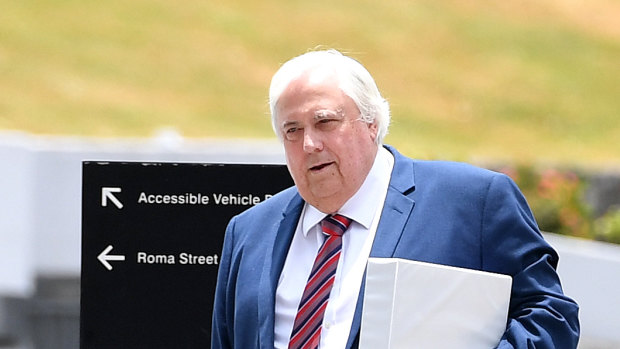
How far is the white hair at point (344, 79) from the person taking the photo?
313cm

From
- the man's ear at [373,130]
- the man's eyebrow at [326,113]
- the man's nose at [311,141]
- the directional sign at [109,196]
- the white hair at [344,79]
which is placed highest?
the white hair at [344,79]

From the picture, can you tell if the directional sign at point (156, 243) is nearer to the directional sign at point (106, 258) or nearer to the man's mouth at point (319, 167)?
the directional sign at point (106, 258)

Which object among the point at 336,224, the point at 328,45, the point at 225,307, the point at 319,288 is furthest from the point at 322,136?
the point at 328,45

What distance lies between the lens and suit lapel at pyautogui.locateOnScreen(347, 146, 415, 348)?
3089mm

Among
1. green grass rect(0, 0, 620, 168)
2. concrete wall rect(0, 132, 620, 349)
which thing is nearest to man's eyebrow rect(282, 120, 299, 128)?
concrete wall rect(0, 132, 620, 349)

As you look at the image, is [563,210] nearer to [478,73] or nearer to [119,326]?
[119,326]

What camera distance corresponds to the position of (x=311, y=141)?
308 centimetres

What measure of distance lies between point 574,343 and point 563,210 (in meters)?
10.2

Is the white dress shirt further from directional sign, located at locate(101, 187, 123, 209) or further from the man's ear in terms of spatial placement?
directional sign, located at locate(101, 187, 123, 209)

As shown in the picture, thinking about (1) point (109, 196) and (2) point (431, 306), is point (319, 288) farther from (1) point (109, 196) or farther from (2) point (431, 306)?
(1) point (109, 196)

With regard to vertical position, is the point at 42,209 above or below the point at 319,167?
below

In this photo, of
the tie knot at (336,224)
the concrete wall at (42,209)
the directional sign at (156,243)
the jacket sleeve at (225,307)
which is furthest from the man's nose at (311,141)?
the concrete wall at (42,209)

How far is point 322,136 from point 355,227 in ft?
0.95

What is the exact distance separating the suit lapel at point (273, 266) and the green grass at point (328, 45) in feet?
63.4
